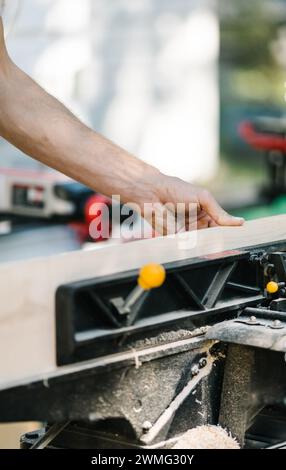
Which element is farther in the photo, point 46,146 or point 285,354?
point 46,146

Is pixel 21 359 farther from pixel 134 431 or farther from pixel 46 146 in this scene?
pixel 46 146

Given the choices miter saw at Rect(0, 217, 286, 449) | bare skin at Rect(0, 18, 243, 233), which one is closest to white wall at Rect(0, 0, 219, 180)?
bare skin at Rect(0, 18, 243, 233)

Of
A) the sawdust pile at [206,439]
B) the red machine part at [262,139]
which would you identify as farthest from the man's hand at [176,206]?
the red machine part at [262,139]

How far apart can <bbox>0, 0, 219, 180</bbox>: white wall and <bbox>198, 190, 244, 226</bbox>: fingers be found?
3.66 m

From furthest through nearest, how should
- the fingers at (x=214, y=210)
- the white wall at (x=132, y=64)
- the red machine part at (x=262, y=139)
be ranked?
the red machine part at (x=262, y=139) → the white wall at (x=132, y=64) → the fingers at (x=214, y=210)

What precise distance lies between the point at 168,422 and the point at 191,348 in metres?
0.23

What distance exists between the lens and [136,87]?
6586 millimetres

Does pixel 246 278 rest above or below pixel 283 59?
below

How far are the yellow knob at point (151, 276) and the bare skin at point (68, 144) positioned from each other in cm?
80

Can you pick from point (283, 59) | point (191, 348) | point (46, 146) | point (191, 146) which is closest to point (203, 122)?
point (191, 146)

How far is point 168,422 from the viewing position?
2.53 m

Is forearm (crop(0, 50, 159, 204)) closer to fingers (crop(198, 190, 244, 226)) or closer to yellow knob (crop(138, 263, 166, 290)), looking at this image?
fingers (crop(198, 190, 244, 226))

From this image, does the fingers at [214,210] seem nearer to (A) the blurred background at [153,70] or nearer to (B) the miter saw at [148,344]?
(B) the miter saw at [148,344]

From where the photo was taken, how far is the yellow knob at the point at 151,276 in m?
2.33
